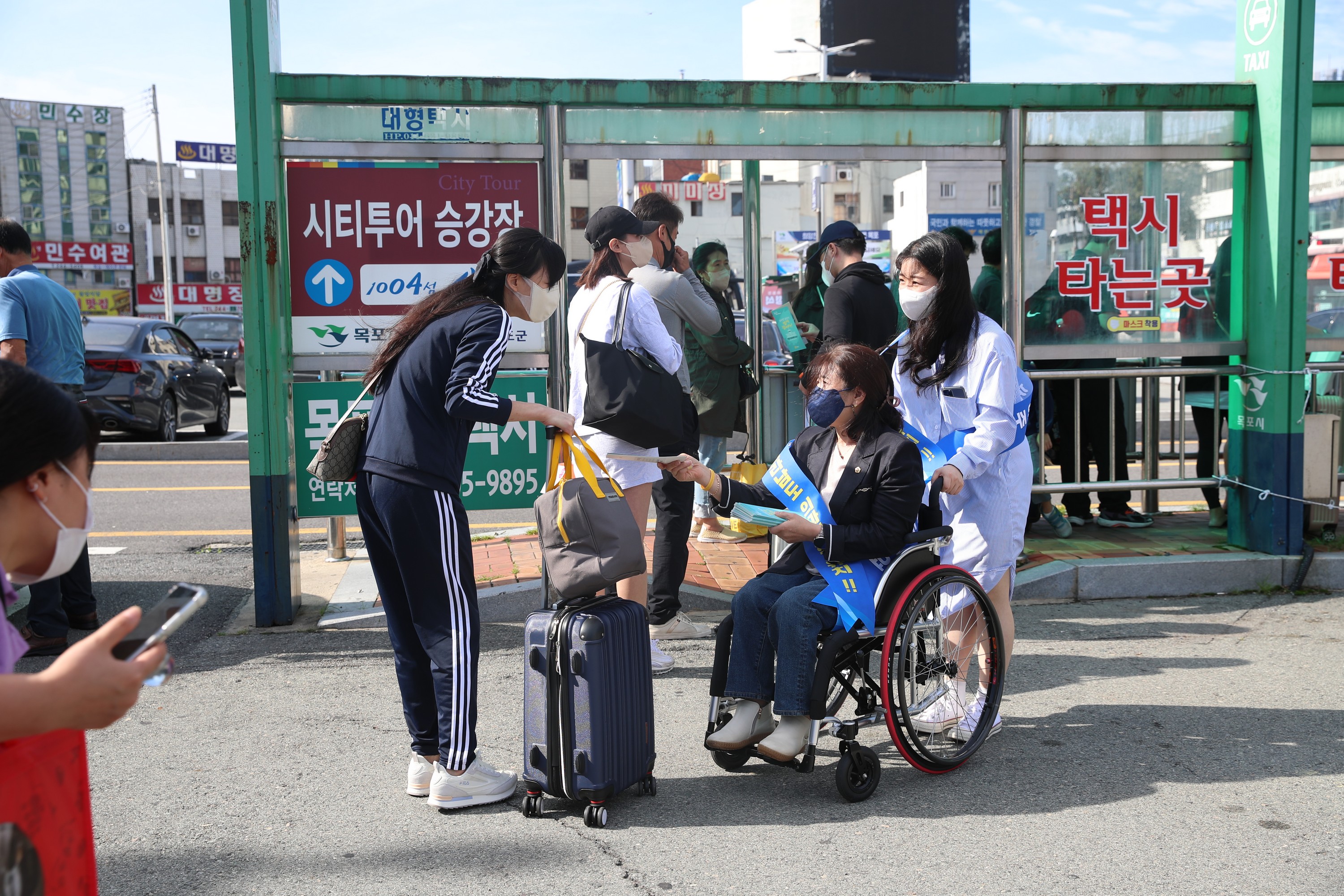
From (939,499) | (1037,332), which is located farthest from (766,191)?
(939,499)

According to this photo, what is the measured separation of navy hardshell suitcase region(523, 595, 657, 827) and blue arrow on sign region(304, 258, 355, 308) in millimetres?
2790

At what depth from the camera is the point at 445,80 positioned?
18.9 ft

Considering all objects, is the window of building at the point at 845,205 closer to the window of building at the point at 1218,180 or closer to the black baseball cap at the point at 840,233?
the window of building at the point at 1218,180

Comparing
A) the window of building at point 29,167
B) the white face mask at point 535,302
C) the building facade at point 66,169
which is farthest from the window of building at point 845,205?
the white face mask at point 535,302

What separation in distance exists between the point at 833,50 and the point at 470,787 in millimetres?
32531

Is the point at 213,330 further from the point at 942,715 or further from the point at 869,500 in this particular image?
the point at 942,715

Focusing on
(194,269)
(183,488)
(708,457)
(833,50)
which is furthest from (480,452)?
(194,269)

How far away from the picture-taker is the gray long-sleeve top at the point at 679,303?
523 centimetres

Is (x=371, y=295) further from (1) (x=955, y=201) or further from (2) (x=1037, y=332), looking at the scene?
(1) (x=955, y=201)

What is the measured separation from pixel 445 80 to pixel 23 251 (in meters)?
2.16

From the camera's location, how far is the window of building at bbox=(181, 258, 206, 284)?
209 ft

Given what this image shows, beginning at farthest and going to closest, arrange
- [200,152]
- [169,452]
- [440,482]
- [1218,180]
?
[200,152]
[169,452]
[1218,180]
[440,482]

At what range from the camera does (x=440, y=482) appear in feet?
11.3

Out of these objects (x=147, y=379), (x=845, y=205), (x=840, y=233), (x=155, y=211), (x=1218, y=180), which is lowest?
(x=147, y=379)
